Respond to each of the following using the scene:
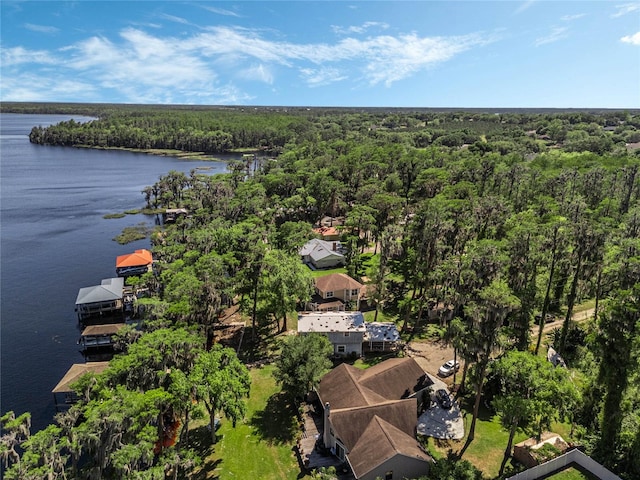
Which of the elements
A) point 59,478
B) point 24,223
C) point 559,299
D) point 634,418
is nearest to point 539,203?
point 559,299

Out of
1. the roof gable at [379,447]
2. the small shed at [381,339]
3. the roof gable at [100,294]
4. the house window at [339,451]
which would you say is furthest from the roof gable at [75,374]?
the small shed at [381,339]

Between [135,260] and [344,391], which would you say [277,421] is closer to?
[344,391]

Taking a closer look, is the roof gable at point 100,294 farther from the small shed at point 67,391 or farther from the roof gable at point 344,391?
the roof gable at point 344,391

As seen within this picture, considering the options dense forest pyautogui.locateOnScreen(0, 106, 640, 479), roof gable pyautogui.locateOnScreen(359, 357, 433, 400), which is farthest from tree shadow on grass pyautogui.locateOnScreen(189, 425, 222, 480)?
roof gable pyautogui.locateOnScreen(359, 357, 433, 400)

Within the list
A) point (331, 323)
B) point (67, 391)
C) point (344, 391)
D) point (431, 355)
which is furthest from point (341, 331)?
point (67, 391)

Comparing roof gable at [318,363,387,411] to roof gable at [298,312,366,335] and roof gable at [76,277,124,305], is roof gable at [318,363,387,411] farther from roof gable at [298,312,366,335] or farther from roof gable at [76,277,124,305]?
roof gable at [76,277,124,305]

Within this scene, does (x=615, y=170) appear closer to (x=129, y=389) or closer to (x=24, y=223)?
(x=129, y=389)
